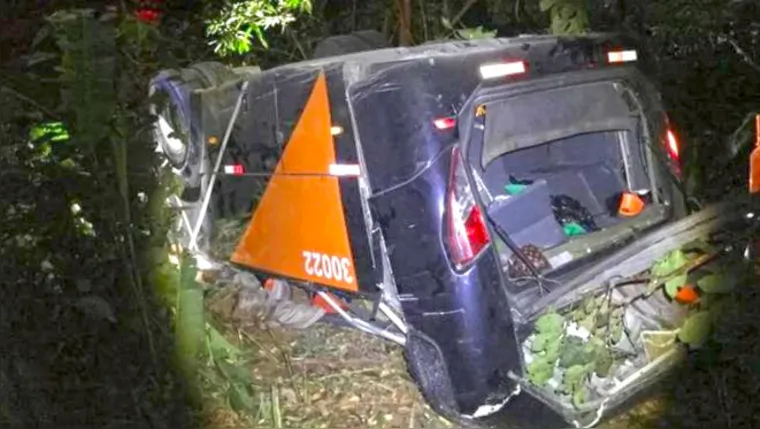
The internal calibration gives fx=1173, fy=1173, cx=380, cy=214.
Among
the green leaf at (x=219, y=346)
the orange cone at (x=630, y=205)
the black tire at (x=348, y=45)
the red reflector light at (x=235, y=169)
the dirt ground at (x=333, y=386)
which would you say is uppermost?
the black tire at (x=348, y=45)

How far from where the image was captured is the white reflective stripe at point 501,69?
4289 millimetres

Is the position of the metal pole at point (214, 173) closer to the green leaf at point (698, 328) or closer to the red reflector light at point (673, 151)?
the red reflector light at point (673, 151)

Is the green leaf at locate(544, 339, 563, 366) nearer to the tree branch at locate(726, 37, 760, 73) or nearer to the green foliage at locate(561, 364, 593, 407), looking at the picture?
the green foliage at locate(561, 364, 593, 407)

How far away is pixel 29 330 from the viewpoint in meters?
4.69

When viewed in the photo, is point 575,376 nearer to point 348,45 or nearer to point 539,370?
point 539,370

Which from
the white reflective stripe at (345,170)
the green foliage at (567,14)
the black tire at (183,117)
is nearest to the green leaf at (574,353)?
the white reflective stripe at (345,170)

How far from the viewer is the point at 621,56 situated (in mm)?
4820

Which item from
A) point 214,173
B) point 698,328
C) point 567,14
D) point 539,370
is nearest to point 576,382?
point 539,370

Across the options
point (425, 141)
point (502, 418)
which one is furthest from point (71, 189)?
point (502, 418)

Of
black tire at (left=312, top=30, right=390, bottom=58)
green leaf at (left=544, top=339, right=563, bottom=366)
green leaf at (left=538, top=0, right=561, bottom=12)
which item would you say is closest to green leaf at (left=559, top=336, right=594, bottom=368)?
green leaf at (left=544, top=339, right=563, bottom=366)

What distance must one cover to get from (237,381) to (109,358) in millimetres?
531

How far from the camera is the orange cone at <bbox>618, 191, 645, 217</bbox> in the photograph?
5037 mm

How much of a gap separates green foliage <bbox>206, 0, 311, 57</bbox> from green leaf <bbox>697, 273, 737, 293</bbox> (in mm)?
4396

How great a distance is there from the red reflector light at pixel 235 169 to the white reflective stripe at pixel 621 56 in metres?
1.72
